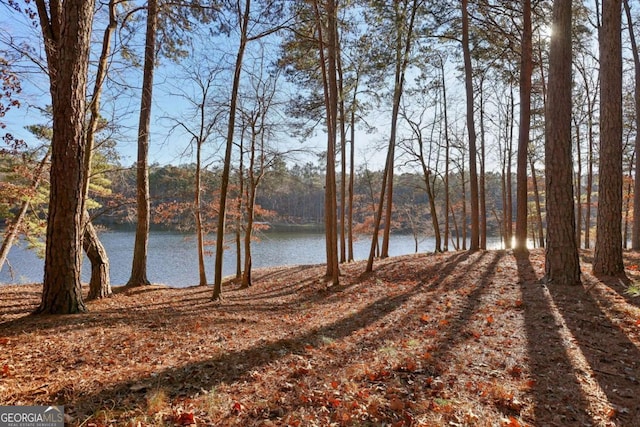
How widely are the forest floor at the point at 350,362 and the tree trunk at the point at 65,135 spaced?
603mm

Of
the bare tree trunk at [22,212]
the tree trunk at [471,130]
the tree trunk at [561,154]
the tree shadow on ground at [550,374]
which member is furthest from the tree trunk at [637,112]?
the bare tree trunk at [22,212]

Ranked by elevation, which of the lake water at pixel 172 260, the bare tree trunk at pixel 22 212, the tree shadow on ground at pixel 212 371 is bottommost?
the lake water at pixel 172 260

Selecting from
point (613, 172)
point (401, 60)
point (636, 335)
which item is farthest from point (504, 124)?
point (636, 335)

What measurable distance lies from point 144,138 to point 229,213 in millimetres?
4951

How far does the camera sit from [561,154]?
5.08 meters

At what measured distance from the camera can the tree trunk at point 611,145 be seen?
5.34 meters

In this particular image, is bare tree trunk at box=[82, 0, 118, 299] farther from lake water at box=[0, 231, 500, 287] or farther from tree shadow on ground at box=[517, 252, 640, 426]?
tree shadow on ground at box=[517, 252, 640, 426]

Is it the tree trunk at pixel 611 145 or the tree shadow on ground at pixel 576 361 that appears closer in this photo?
the tree shadow on ground at pixel 576 361

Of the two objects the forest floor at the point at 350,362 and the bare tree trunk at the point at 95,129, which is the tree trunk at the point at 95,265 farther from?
the forest floor at the point at 350,362

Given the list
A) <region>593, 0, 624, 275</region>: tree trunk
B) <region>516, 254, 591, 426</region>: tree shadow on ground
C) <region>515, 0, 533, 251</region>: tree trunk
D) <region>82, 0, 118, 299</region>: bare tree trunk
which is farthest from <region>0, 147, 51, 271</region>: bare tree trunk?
<region>515, 0, 533, 251</region>: tree trunk

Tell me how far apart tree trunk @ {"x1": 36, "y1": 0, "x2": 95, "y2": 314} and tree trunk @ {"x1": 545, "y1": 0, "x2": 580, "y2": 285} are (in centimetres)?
700

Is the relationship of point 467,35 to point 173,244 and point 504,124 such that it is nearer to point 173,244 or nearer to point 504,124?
point 504,124

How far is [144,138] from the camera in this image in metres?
7.70

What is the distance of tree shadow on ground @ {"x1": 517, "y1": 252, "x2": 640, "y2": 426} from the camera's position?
86.6 inches
